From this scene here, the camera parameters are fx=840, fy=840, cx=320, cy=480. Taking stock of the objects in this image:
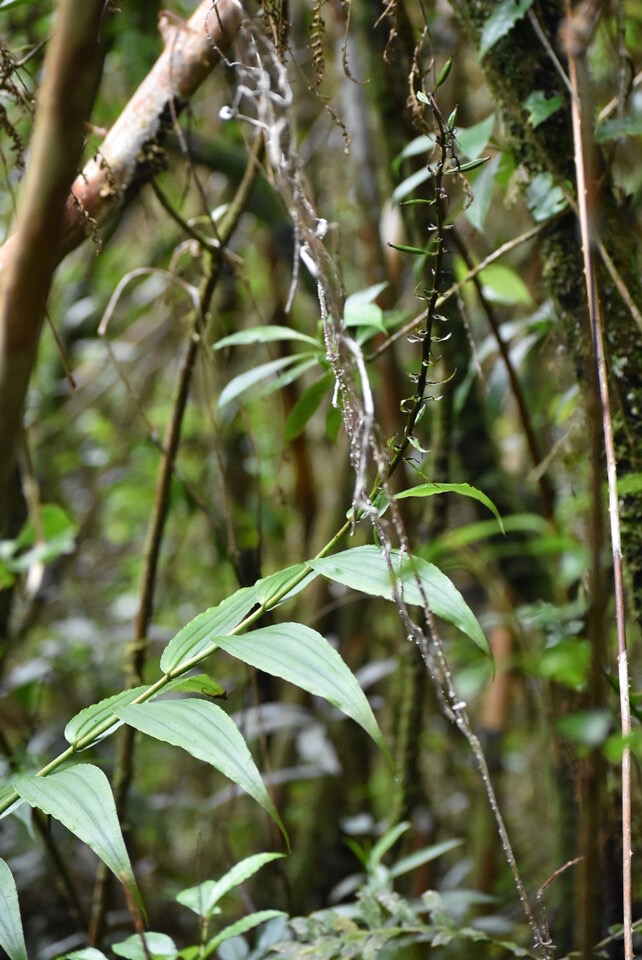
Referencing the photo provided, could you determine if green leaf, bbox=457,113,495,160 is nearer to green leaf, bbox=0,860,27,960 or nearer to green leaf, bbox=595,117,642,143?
green leaf, bbox=595,117,642,143

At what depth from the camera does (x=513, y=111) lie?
89 cm

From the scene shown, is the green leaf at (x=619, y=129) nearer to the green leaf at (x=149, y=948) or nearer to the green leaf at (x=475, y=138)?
the green leaf at (x=475, y=138)

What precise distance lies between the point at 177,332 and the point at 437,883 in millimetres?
1385

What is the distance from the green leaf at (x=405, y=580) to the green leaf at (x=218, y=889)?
1.03 feet

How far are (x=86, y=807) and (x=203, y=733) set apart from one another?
0.31ft

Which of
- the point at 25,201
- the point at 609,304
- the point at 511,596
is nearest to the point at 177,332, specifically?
the point at 511,596

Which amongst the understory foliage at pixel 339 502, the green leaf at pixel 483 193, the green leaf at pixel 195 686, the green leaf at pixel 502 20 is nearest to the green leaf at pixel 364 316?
the understory foliage at pixel 339 502

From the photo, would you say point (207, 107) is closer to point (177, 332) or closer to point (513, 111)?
point (177, 332)

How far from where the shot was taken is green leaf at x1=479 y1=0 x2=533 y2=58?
81cm

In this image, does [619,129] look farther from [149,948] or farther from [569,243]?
[149,948]

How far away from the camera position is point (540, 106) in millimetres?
845

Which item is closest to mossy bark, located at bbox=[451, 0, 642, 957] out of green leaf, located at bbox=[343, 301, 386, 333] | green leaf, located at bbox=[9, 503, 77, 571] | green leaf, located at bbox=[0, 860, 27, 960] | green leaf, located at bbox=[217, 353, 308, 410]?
green leaf, located at bbox=[343, 301, 386, 333]

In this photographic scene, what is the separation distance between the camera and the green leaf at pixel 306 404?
0.96 metres

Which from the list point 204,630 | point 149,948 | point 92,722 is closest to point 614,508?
point 204,630
